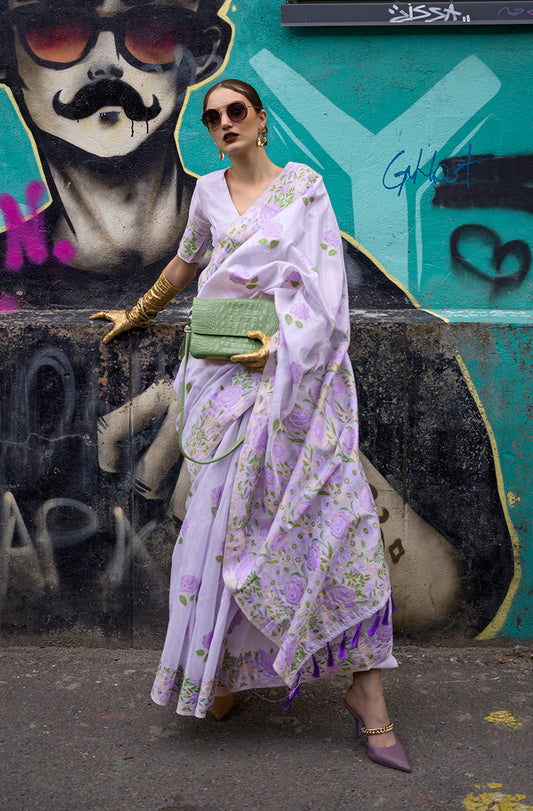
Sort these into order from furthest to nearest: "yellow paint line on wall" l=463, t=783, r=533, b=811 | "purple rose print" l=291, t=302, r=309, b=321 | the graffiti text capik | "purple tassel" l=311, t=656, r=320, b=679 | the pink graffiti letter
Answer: the pink graffiti letter
the graffiti text capik
"purple tassel" l=311, t=656, r=320, b=679
"purple rose print" l=291, t=302, r=309, b=321
"yellow paint line on wall" l=463, t=783, r=533, b=811

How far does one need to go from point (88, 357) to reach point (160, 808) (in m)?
1.68

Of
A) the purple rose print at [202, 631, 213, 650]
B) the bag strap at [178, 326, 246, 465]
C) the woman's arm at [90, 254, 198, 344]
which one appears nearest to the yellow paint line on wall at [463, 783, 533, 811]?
the purple rose print at [202, 631, 213, 650]

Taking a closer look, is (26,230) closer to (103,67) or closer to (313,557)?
(103,67)

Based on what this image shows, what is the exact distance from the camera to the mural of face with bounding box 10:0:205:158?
345cm

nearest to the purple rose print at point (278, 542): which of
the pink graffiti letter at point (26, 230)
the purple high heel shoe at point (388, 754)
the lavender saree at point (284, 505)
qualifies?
the lavender saree at point (284, 505)

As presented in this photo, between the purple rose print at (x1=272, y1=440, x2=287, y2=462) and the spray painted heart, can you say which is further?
the spray painted heart

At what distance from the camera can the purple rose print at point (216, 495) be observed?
2541mm

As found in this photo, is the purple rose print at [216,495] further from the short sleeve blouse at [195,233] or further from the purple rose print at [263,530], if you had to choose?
the short sleeve blouse at [195,233]

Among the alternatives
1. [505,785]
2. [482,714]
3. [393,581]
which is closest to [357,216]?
[393,581]

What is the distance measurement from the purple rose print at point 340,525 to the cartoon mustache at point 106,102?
195cm

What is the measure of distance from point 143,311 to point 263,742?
156 cm

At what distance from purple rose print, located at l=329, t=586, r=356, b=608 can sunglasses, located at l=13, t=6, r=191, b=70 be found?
227 centimetres

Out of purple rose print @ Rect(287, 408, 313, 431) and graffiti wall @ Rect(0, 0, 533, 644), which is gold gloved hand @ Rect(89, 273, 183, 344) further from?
purple rose print @ Rect(287, 408, 313, 431)

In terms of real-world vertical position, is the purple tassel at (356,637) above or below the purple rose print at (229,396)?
below
